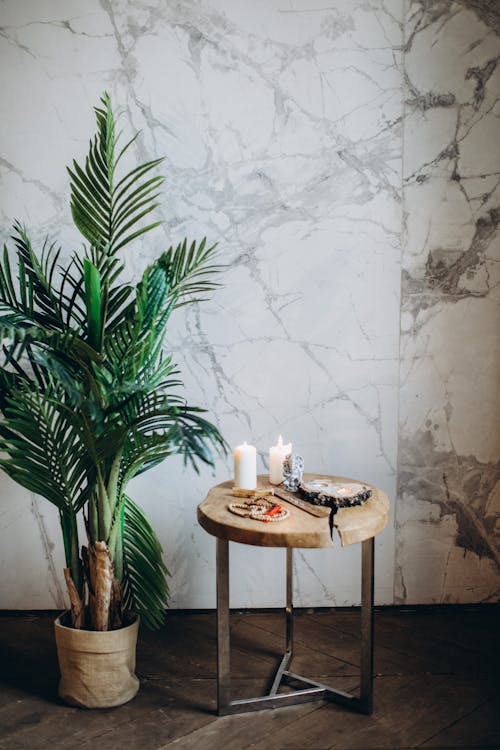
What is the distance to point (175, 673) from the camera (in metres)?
1.97

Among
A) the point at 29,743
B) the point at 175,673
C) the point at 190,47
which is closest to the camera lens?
the point at 29,743

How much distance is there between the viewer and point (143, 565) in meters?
1.92

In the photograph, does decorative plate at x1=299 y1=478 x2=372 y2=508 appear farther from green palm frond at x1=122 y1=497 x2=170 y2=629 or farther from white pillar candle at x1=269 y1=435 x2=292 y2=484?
green palm frond at x1=122 y1=497 x2=170 y2=629

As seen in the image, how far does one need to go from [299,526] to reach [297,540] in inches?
1.9

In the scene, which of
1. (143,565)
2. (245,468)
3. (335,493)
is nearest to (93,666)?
(143,565)

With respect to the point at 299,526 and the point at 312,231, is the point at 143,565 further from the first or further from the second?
the point at 312,231

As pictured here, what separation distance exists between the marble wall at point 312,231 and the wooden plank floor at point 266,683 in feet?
0.37

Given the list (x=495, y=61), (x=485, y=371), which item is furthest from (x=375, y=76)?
(x=485, y=371)

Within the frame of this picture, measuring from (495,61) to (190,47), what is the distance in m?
0.97

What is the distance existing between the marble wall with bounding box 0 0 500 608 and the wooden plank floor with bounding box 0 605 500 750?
11 cm

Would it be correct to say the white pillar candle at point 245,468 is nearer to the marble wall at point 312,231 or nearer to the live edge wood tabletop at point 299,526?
the live edge wood tabletop at point 299,526

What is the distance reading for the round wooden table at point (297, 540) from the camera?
1577 mm

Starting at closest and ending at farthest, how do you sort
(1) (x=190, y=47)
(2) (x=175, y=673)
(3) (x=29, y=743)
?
(3) (x=29, y=743) < (2) (x=175, y=673) < (1) (x=190, y=47)

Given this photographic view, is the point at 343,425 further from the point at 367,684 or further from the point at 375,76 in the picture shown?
the point at 375,76
